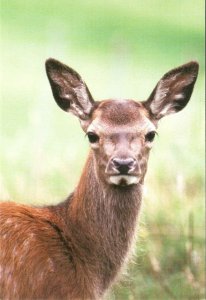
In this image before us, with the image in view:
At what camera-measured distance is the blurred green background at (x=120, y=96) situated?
13.7 meters

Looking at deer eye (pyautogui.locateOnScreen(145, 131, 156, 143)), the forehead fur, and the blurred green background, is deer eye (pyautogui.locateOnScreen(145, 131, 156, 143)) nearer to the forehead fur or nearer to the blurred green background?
the forehead fur

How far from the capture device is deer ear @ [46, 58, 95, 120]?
10.6m

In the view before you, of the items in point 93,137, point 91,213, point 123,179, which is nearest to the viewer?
point 123,179

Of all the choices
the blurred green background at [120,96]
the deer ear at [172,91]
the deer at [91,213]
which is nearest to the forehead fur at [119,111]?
the deer at [91,213]

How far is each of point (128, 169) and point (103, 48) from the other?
15.3 m

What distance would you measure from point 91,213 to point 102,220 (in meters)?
0.12

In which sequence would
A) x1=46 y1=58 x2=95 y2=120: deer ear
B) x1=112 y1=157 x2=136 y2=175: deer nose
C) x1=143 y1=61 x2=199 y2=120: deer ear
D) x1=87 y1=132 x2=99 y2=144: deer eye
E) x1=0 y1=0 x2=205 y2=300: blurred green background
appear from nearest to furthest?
x1=112 y1=157 x2=136 y2=175: deer nose, x1=87 y1=132 x2=99 y2=144: deer eye, x1=46 y1=58 x2=95 y2=120: deer ear, x1=143 y1=61 x2=199 y2=120: deer ear, x1=0 y1=0 x2=205 y2=300: blurred green background

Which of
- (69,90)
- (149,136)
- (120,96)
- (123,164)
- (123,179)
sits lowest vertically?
(120,96)

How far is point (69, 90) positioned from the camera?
424 inches

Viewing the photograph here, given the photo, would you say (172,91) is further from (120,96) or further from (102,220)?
(120,96)

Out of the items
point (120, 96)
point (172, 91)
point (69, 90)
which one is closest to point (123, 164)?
point (69, 90)

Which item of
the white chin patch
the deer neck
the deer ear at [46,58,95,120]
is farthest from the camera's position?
the deer ear at [46,58,95,120]

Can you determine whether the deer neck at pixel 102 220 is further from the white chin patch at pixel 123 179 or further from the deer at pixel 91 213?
the white chin patch at pixel 123 179

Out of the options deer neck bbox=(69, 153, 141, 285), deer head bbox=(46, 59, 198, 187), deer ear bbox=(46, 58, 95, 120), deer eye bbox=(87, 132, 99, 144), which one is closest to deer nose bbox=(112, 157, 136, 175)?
deer head bbox=(46, 59, 198, 187)
